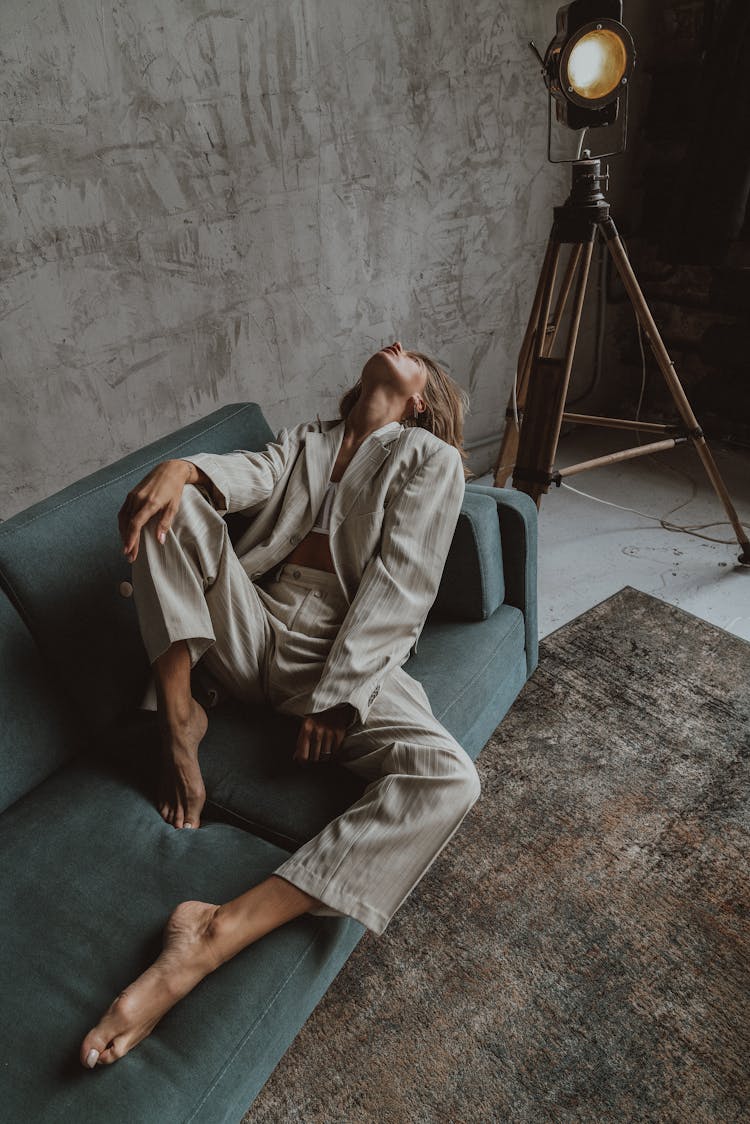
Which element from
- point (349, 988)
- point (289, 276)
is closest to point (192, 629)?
point (349, 988)

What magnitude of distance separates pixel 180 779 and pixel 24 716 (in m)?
0.32

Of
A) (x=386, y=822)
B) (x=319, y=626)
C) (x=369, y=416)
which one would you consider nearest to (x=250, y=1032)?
(x=386, y=822)

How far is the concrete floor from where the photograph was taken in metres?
2.45

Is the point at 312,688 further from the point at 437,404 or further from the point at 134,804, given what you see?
the point at 437,404

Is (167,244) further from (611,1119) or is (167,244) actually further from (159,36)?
(611,1119)

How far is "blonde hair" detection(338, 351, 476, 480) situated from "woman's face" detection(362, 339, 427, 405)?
0.05 metres

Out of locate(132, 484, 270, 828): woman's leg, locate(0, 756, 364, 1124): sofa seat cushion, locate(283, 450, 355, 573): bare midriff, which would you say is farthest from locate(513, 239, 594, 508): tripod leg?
locate(0, 756, 364, 1124): sofa seat cushion

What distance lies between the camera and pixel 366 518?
1619 millimetres

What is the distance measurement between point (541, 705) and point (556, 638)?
319 mm

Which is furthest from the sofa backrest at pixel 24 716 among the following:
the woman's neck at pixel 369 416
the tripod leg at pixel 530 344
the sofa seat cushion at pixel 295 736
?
the tripod leg at pixel 530 344

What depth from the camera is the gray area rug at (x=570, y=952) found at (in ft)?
3.98

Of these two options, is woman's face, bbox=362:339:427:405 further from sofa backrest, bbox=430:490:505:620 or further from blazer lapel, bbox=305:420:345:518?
sofa backrest, bbox=430:490:505:620

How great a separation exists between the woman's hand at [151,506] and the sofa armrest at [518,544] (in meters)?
0.76

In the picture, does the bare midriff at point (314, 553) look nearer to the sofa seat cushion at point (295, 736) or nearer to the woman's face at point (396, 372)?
the sofa seat cushion at point (295, 736)
